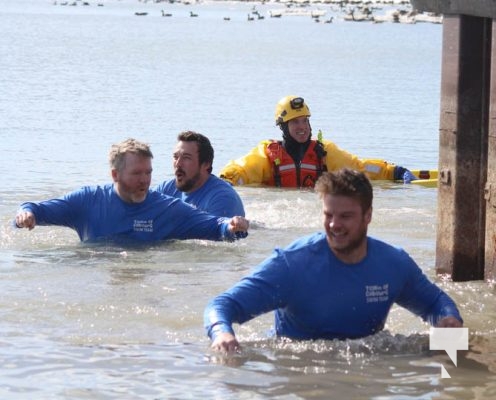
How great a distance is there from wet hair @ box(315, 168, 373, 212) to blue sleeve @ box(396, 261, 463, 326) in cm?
61

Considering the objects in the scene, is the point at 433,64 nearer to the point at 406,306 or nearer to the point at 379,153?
the point at 379,153

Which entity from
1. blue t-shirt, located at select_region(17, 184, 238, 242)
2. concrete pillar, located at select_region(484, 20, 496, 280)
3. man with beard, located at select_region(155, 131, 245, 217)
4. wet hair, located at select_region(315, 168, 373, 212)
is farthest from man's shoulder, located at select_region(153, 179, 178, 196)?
wet hair, located at select_region(315, 168, 373, 212)

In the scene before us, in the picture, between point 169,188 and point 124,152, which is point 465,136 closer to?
point 124,152

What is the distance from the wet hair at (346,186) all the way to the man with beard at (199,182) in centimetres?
510

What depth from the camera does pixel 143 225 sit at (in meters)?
12.4

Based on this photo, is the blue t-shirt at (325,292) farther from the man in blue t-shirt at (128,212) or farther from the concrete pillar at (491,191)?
the man in blue t-shirt at (128,212)

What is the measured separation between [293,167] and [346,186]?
10106mm

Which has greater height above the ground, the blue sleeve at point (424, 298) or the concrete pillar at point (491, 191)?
the concrete pillar at point (491, 191)

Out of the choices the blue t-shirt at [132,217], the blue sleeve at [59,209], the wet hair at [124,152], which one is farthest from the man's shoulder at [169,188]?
the wet hair at [124,152]

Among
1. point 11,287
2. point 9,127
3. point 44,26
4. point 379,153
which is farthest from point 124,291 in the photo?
point 44,26

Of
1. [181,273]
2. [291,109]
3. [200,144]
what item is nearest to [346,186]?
[181,273]

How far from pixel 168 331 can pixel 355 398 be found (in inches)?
79.7

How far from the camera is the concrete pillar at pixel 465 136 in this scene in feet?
36.0

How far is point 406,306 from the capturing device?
26.7 ft
